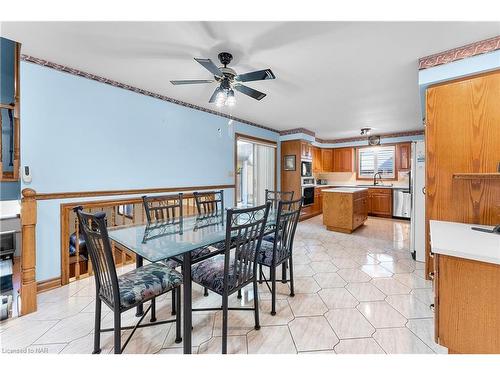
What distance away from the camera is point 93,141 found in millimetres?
2588

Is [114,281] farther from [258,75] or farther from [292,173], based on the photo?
[292,173]

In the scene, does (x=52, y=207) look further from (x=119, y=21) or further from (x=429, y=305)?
(x=429, y=305)

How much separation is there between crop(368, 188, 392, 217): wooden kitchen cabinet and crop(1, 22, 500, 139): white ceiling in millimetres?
3378

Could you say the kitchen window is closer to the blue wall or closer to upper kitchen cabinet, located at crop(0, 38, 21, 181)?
the blue wall

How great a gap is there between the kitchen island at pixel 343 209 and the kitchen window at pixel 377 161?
2.21 metres

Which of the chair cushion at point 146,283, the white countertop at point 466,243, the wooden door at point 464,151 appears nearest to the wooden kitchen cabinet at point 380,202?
the wooden door at point 464,151

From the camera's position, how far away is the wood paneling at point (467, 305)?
1113 millimetres

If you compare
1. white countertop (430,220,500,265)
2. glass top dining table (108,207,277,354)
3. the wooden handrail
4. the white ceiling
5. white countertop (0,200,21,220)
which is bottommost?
glass top dining table (108,207,277,354)

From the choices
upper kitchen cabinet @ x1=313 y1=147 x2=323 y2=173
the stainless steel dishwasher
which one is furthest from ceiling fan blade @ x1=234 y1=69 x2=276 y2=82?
the stainless steel dishwasher

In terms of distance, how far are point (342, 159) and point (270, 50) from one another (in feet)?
18.4

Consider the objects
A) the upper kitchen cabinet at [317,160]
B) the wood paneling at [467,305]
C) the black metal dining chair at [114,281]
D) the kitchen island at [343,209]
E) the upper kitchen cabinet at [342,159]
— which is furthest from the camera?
the upper kitchen cabinet at [342,159]

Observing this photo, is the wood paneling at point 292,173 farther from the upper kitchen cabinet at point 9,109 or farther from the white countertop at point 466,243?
the upper kitchen cabinet at point 9,109

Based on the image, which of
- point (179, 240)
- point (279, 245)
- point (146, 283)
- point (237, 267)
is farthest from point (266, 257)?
point (146, 283)

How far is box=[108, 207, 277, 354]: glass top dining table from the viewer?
1.36m
